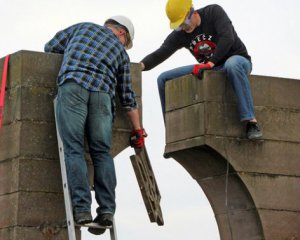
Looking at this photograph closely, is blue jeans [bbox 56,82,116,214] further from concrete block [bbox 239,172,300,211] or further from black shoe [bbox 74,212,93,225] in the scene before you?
concrete block [bbox 239,172,300,211]

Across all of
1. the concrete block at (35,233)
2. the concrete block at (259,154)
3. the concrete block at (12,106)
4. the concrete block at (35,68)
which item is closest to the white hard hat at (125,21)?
the concrete block at (35,68)

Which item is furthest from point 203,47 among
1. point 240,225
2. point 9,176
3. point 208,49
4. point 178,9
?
point 9,176

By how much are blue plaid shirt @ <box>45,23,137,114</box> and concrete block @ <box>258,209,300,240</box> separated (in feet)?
6.96

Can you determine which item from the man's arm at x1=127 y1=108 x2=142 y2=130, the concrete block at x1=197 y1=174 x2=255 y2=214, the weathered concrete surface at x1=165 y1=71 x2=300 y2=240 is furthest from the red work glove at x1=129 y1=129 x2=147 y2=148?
the concrete block at x1=197 y1=174 x2=255 y2=214

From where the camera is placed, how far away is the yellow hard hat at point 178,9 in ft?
37.2

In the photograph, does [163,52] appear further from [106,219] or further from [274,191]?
[106,219]

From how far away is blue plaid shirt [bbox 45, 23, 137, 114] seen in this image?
9.53 m

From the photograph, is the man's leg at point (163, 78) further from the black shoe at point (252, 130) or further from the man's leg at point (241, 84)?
the black shoe at point (252, 130)

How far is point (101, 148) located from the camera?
9.49 metres

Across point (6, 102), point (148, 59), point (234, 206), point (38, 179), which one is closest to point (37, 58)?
point (6, 102)

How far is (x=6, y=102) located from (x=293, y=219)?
334 centimetres

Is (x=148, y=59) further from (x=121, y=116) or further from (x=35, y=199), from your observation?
(x=35, y=199)

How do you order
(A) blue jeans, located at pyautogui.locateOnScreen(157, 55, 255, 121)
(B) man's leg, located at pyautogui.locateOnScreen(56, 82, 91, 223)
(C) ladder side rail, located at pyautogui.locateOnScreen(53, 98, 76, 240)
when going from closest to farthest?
(C) ladder side rail, located at pyautogui.locateOnScreen(53, 98, 76, 240)
(B) man's leg, located at pyautogui.locateOnScreen(56, 82, 91, 223)
(A) blue jeans, located at pyautogui.locateOnScreen(157, 55, 255, 121)

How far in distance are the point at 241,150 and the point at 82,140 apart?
241 centimetres
